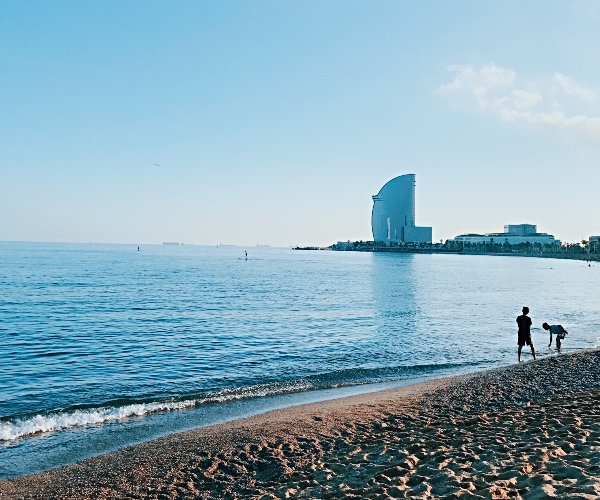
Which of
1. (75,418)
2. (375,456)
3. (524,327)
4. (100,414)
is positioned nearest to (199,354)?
(100,414)

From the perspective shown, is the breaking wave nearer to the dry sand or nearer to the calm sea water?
the calm sea water

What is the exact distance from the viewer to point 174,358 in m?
16.2

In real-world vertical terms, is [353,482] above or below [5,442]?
above

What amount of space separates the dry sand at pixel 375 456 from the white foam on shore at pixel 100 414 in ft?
6.30

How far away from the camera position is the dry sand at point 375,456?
219 inches

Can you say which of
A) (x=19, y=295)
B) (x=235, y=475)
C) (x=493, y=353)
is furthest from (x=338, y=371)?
(x=19, y=295)

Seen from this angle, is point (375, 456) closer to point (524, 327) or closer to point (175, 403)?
point (175, 403)

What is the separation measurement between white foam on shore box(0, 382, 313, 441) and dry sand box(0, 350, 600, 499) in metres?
1.92

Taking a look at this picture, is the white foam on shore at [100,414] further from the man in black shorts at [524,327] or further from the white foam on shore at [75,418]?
the man in black shorts at [524,327]

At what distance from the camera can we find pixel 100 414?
1044cm

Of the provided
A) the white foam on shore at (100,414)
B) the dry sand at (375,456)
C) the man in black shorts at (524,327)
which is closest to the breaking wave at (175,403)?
the white foam on shore at (100,414)

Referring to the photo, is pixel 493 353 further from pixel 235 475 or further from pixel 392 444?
pixel 235 475

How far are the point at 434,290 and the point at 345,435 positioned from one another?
4103 centimetres

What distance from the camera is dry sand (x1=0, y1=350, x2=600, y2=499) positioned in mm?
5555
